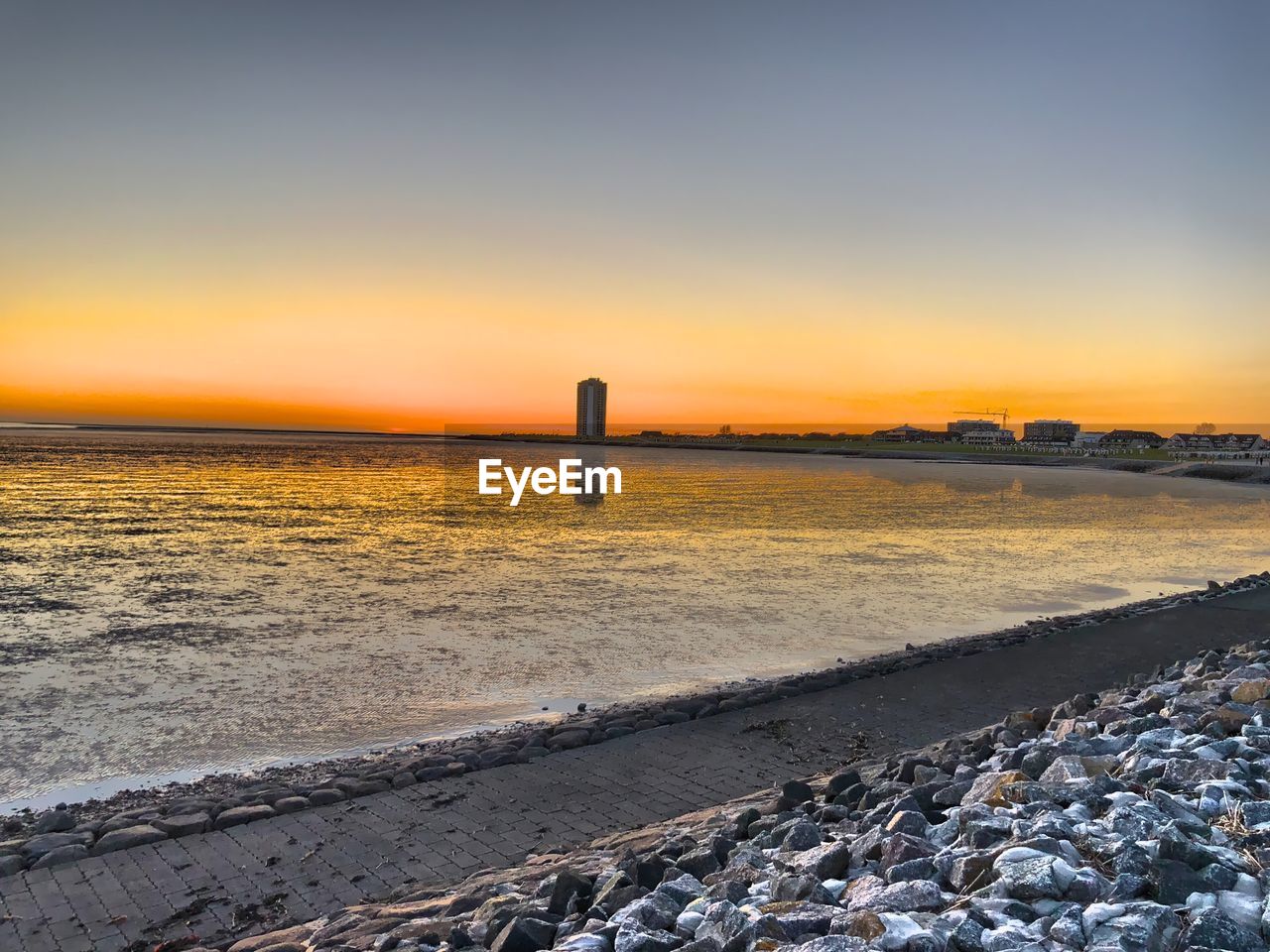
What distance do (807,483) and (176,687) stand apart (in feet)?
155

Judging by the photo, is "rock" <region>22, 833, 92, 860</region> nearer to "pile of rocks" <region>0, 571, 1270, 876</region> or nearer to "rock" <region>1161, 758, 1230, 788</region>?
"pile of rocks" <region>0, 571, 1270, 876</region>

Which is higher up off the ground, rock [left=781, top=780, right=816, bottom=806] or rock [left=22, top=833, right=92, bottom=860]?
rock [left=781, top=780, right=816, bottom=806]

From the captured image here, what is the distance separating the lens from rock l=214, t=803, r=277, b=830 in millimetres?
5758

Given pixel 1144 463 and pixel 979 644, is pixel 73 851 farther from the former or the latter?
pixel 1144 463

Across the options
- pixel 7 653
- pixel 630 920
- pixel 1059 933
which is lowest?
pixel 7 653

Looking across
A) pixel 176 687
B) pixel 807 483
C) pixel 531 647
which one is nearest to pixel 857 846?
pixel 531 647

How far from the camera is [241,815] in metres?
5.85

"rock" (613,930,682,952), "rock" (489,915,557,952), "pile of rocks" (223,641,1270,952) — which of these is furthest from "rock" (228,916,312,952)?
"rock" (613,930,682,952)

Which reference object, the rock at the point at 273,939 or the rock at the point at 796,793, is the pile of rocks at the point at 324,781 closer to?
the rock at the point at 273,939

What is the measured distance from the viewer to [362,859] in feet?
17.4

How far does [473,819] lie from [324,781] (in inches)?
61.9

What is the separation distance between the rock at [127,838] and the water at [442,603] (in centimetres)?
156

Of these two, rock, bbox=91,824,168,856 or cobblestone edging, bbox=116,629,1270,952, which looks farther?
rock, bbox=91,824,168,856

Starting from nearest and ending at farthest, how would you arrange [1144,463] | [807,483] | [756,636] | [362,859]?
1. [362,859]
2. [756,636]
3. [807,483]
4. [1144,463]
